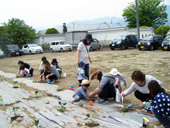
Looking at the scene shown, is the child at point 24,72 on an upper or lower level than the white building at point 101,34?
lower

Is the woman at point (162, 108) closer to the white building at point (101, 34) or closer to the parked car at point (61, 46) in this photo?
the parked car at point (61, 46)

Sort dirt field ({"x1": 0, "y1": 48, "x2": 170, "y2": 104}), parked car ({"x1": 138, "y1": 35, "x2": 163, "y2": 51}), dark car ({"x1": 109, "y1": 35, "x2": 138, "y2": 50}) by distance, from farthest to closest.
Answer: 1. dark car ({"x1": 109, "y1": 35, "x2": 138, "y2": 50})
2. parked car ({"x1": 138, "y1": 35, "x2": 163, "y2": 51})
3. dirt field ({"x1": 0, "y1": 48, "x2": 170, "y2": 104})

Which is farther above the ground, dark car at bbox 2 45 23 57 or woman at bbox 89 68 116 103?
dark car at bbox 2 45 23 57

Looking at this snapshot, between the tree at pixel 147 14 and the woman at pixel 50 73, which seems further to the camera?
the tree at pixel 147 14

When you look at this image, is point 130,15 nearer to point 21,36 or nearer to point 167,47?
point 21,36

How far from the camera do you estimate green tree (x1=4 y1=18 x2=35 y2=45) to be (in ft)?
106

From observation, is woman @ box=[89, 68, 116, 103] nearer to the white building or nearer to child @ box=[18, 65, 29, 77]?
child @ box=[18, 65, 29, 77]

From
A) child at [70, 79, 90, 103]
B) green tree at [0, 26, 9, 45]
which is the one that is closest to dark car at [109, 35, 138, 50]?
child at [70, 79, 90, 103]

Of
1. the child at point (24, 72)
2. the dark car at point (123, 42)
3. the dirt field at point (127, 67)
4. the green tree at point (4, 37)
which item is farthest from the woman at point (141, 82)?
→ the green tree at point (4, 37)

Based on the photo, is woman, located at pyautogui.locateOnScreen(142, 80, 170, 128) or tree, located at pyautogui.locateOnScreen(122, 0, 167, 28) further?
tree, located at pyautogui.locateOnScreen(122, 0, 167, 28)

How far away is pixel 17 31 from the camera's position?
32.6 meters

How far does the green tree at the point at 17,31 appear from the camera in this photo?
106 feet

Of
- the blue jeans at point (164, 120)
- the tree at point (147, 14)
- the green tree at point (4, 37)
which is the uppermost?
the tree at point (147, 14)

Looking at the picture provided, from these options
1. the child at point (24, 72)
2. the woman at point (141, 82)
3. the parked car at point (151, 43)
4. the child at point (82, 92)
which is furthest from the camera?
the parked car at point (151, 43)
